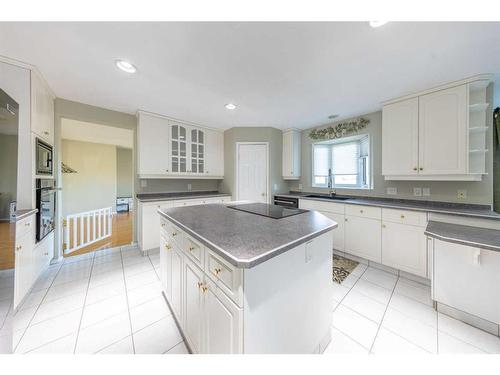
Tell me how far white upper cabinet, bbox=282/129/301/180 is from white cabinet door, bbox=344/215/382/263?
5.04ft

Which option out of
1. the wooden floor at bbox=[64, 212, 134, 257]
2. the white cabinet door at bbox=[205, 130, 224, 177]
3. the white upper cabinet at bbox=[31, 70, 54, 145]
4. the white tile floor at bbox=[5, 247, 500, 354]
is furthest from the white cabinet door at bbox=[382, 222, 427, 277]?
the white upper cabinet at bbox=[31, 70, 54, 145]

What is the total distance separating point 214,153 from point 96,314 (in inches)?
120

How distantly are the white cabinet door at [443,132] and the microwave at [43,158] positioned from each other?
4.51m

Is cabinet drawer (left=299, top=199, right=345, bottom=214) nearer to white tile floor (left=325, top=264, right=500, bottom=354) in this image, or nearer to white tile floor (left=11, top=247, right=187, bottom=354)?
white tile floor (left=325, top=264, right=500, bottom=354)

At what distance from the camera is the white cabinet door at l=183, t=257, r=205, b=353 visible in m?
1.01

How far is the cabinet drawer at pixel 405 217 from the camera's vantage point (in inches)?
80.7

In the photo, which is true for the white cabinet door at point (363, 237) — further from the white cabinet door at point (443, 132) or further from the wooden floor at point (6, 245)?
the wooden floor at point (6, 245)

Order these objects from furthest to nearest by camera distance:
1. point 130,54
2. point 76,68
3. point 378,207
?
point 378,207 → point 76,68 → point 130,54

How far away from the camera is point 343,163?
139 inches

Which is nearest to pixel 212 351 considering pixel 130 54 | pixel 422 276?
pixel 130 54

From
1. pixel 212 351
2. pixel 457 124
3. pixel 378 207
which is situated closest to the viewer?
pixel 212 351

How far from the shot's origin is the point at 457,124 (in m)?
1.99
